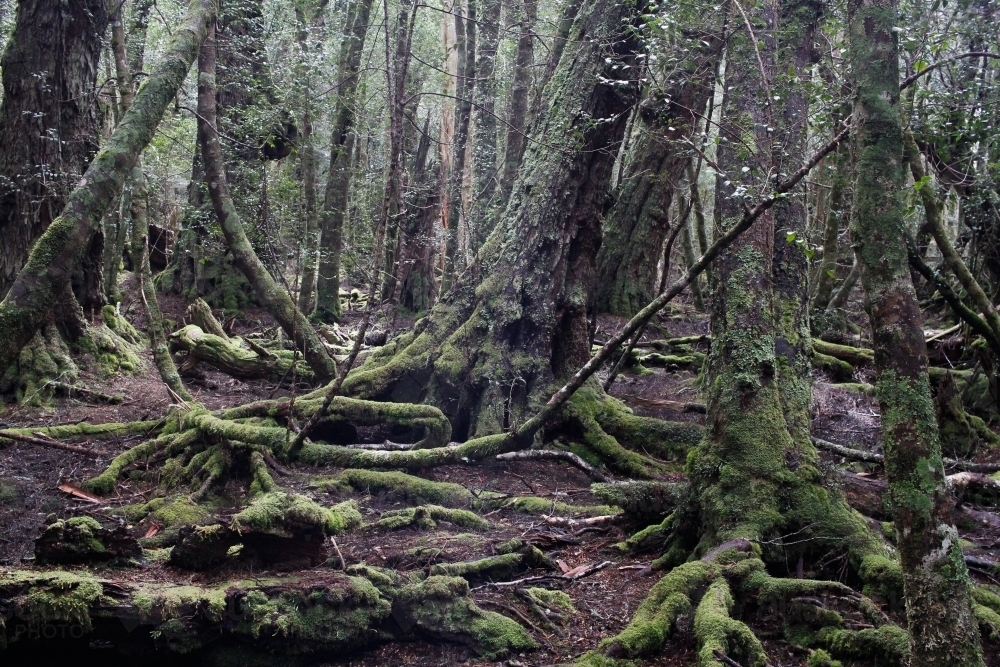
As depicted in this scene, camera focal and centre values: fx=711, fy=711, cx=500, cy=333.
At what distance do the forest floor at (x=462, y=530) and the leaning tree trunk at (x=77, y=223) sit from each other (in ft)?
3.82

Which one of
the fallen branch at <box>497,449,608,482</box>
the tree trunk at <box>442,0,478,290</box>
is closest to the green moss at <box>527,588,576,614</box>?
the fallen branch at <box>497,449,608,482</box>

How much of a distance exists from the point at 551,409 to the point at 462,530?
126cm

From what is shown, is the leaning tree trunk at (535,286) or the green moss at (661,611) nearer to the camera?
the green moss at (661,611)

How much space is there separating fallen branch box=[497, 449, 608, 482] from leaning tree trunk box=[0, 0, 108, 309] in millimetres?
5433

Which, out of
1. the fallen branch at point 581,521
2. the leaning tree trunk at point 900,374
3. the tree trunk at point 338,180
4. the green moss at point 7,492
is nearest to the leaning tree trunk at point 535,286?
the fallen branch at point 581,521

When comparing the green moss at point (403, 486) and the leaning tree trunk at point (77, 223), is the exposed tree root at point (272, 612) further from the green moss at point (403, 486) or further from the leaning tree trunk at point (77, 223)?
the green moss at point (403, 486)

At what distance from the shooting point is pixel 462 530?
5793mm

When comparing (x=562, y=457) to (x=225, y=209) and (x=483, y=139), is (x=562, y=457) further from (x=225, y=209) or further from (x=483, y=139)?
(x=483, y=139)

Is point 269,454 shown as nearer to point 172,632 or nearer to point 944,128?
point 172,632

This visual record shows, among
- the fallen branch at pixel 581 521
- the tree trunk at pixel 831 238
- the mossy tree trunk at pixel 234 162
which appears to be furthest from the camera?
the mossy tree trunk at pixel 234 162

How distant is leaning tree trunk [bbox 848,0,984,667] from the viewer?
282 cm

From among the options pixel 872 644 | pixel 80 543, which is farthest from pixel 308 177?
pixel 872 644

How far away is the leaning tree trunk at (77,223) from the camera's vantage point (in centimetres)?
407

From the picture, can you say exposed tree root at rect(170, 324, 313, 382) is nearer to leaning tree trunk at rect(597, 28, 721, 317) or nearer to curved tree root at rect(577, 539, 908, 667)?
leaning tree trunk at rect(597, 28, 721, 317)
